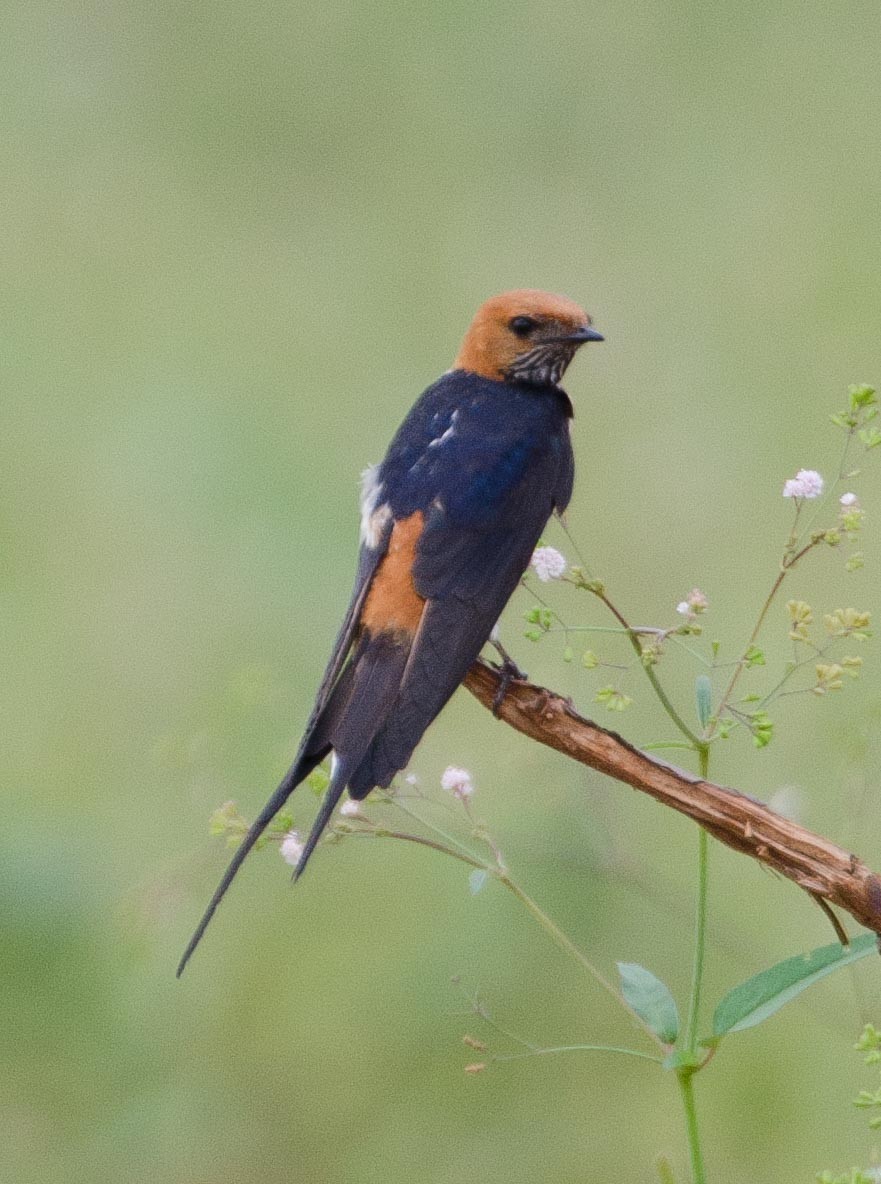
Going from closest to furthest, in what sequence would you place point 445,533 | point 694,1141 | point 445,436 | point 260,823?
1. point 694,1141
2. point 260,823
3. point 445,533
4. point 445,436

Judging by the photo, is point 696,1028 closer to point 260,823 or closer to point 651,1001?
point 651,1001

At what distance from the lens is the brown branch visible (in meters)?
2.10

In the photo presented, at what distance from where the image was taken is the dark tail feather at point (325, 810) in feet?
7.63

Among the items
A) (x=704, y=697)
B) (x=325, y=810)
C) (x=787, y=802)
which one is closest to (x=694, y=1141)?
(x=704, y=697)

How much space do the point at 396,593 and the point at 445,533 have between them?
0.47 ft

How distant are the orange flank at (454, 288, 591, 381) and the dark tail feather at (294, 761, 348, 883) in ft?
3.81

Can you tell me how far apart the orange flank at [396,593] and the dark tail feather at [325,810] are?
1.23 ft

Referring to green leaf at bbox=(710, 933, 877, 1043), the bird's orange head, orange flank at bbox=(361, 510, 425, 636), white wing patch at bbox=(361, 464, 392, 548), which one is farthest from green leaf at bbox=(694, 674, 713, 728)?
the bird's orange head

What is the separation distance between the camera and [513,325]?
3.58 m

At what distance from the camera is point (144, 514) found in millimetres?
5816

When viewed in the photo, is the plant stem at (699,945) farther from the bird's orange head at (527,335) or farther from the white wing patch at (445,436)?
the bird's orange head at (527,335)

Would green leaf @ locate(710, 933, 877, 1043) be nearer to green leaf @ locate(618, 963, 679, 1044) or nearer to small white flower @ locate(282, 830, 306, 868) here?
green leaf @ locate(618, 963, 679, 1044)

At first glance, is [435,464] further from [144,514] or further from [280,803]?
[144,514]

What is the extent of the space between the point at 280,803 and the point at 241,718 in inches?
46.9
